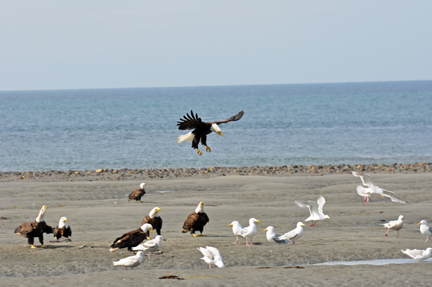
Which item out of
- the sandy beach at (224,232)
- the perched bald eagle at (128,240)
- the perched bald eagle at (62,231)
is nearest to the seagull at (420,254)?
the sandy beach at (224,232)

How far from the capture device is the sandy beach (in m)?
11.1

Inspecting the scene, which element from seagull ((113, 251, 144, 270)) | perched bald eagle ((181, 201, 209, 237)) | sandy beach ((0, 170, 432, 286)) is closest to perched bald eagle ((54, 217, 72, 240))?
sandy beach ((0, 170, 432, 286))

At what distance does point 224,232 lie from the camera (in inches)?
640

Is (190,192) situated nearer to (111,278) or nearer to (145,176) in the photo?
(145,176)

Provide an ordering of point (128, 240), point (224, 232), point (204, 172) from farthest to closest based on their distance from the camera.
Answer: point (204, 172) < point (224, 232) < point (128, 240)

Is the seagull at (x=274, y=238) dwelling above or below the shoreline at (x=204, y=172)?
above

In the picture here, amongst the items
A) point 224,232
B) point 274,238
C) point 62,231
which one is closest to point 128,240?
point 62,231

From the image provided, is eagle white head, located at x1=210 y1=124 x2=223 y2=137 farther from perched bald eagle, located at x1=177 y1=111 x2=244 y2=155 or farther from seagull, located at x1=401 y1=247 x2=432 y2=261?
seagull, located at x1=401 y1=247 x2=432 y2=261

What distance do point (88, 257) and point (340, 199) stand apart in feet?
40.2

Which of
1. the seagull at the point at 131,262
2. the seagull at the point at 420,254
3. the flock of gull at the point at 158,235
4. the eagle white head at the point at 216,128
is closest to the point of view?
the seagull at the point at 131,262

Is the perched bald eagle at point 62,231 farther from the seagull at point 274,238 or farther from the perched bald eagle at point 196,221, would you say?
the seagull at point 274,238

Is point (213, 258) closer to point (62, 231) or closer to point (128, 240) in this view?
point (128, 240)

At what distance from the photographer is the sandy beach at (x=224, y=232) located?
36.4 ft

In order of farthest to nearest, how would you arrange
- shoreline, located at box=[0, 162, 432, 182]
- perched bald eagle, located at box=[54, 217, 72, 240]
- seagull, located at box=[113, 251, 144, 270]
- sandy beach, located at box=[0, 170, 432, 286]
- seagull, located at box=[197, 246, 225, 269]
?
shoreline, located at box=[0, 162, 432, 182] → perched bald eagle, located at box=[54, 217, 72, 240] → seagull, located at box=[197, 246, 225, 269] → seagull, located at box=[113, 251, 144, 270] → sandy beach, located at box=[0, 170, 432, 286]
